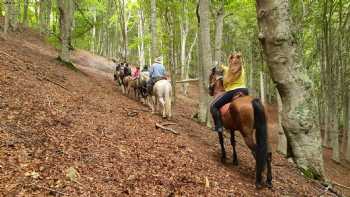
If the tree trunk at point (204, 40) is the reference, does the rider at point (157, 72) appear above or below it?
below

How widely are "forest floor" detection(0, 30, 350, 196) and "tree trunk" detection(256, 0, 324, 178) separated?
0.57m

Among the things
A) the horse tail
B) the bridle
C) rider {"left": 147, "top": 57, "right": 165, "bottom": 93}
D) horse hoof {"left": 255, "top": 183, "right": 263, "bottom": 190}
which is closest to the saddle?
the bridle

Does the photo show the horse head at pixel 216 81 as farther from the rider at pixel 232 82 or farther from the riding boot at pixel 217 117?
the riding boot at pixel 217 117

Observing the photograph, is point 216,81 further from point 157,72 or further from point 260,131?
point 157,72

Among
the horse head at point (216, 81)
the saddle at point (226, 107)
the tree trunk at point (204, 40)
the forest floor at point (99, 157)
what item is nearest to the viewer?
the forest floor at point (99, 157)

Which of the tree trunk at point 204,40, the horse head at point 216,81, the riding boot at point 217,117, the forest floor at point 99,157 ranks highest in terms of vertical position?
the tree trunk at point 204,40

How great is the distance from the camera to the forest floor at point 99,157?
518cm

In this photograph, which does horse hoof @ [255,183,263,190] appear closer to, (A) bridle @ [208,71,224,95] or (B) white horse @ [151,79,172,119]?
(A) bridle @ [208,71,224,95]

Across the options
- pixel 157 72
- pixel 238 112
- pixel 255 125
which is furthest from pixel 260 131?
pixel 157 72

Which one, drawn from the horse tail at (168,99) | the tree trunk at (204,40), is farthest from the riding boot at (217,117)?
the tree trunk at (204,40)

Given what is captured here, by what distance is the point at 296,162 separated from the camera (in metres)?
8.28

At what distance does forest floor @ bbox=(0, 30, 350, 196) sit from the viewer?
5.18m

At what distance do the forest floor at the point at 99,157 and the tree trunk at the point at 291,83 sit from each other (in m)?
0.57

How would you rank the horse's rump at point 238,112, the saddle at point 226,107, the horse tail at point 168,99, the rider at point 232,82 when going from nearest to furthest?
the horse's rump at point 238,112, the saddle at point 226,107, the rider at point 232,82, the horse tail at point 168,99
